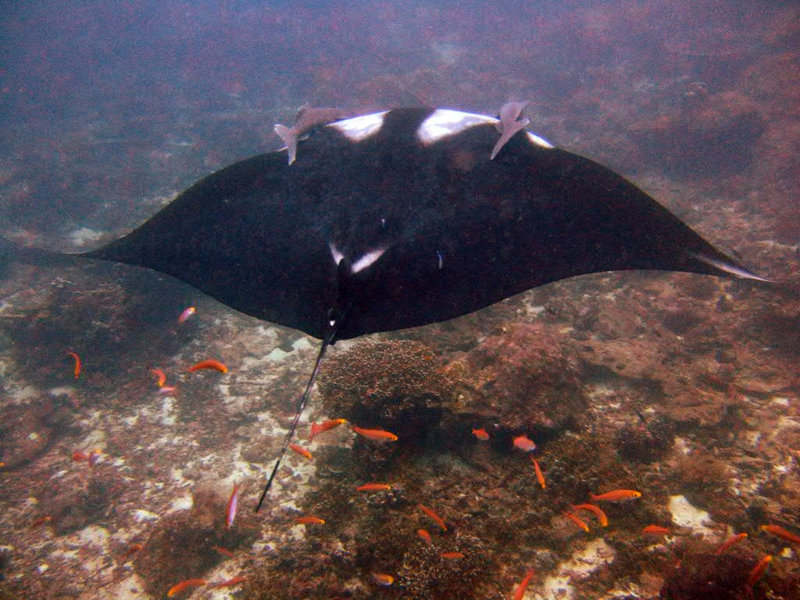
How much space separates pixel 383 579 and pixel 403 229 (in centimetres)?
332

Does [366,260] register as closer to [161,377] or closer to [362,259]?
[362,259]

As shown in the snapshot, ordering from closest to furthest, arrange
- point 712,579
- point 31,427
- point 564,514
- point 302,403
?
point 302,403 → point 712,579 → point 564,514 → point 31,427

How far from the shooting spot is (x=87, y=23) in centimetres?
3988

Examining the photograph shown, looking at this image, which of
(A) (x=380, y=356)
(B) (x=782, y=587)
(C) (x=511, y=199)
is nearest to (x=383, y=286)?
(C) (x=511, y=199)

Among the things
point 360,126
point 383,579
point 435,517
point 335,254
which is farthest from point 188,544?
point 360,126

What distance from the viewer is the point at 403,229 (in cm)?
210

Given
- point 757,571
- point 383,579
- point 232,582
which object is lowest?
point 232,582

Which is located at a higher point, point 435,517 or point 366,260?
point 366,260

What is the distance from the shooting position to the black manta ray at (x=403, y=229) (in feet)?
Result: 6.41

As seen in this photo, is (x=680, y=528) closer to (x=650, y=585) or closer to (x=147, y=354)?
(x=650, y=585)

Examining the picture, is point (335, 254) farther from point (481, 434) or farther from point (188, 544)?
point (188, 544)

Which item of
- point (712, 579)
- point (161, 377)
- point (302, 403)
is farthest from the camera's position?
point (161, 377)

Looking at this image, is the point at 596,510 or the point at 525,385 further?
the point at 525,385

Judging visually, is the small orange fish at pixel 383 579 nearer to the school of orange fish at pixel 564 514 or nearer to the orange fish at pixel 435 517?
the school of orange fish at pixel 564 514
